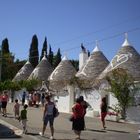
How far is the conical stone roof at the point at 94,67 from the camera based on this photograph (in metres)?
34.1

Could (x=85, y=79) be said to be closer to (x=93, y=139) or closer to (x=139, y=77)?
(x=139, y=77)

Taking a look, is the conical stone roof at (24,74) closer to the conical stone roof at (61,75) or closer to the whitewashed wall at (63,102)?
the conical stone roof at (61,75)

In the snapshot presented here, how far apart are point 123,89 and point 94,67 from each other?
8.47m

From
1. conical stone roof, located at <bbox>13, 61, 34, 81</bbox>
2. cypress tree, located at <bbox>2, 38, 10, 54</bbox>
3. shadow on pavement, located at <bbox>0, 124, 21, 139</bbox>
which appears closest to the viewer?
shadow on pavement, located at <bbox>0, 124, 21, 139</bbox>

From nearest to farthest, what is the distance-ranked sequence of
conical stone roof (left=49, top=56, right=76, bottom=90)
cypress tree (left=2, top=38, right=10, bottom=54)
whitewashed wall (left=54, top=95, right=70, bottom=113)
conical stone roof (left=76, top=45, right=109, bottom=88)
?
whitewashed wall (left=54, top=95, right=70, bottom=113), conical stone roof (left=76, top=45, right=109, bottom=88), conical stone roof (left=49, top=56, right=76, bottom=90), cypress tree (left=2, top=38, right=10, bottom=54)

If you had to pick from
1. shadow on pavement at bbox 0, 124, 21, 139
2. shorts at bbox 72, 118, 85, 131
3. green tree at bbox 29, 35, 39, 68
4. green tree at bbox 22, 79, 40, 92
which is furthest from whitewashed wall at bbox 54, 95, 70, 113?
green tree at bbox 29, 35, 39, 68

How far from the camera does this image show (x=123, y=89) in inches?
1051

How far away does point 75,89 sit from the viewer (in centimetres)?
3294

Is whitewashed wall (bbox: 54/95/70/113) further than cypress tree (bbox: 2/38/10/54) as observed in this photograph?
No

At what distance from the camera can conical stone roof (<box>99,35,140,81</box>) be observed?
28.8 m

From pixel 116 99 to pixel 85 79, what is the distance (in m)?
5.74

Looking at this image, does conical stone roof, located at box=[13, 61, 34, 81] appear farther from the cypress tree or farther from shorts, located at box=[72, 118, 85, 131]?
shorts, located at box=[72, 118, 85, 131]

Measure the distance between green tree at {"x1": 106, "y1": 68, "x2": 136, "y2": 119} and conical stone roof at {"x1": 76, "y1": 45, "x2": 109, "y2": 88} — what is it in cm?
568

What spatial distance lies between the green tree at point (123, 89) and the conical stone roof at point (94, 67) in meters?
5.68
